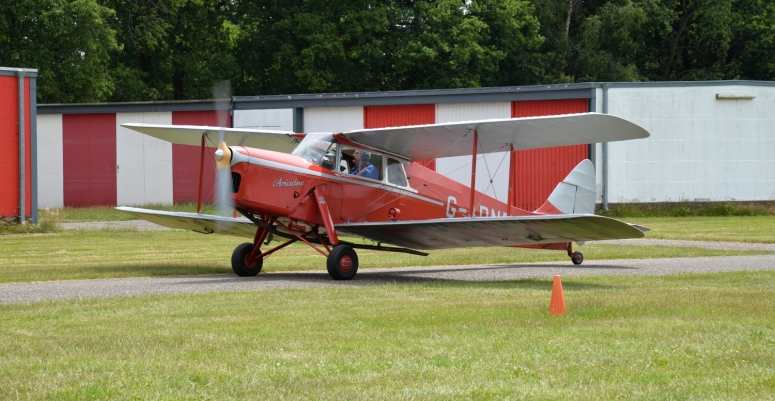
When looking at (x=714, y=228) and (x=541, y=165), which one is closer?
(x=714, y=228)

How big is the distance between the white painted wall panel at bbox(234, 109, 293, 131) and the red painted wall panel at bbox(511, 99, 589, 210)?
8.46 metres

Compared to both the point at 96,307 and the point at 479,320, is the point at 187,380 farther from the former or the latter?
the point at 96,307

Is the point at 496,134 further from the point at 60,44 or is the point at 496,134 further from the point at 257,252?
the point at 60,44

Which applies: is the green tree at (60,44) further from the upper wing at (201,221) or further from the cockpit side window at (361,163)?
the cockpit side window at (361,163)

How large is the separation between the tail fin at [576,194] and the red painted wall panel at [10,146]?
586 inches

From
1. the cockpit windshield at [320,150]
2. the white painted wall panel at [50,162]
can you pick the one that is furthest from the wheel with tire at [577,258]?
the white painted wall panel at [50,162]

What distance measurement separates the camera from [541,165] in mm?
33969

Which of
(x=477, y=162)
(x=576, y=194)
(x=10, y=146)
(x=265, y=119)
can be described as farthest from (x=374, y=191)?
(x=265, y=119)

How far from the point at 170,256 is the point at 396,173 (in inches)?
217

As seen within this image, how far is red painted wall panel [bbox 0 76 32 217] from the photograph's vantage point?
26.2 meters

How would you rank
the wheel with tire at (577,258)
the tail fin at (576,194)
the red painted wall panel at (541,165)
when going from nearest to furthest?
the wheel with tire at (577,258)
the tail fin at (576,194)
the red painted wall panel at (541,165)

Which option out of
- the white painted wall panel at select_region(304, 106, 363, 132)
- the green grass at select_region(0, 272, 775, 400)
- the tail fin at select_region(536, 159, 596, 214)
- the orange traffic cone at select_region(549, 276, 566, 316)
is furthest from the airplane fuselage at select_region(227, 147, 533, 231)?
the white painted wall panel at select_region(304, 106, 363, 132)

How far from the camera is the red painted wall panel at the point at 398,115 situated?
35062 mm

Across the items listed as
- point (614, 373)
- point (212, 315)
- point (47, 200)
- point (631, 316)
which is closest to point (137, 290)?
point (212, 315)
